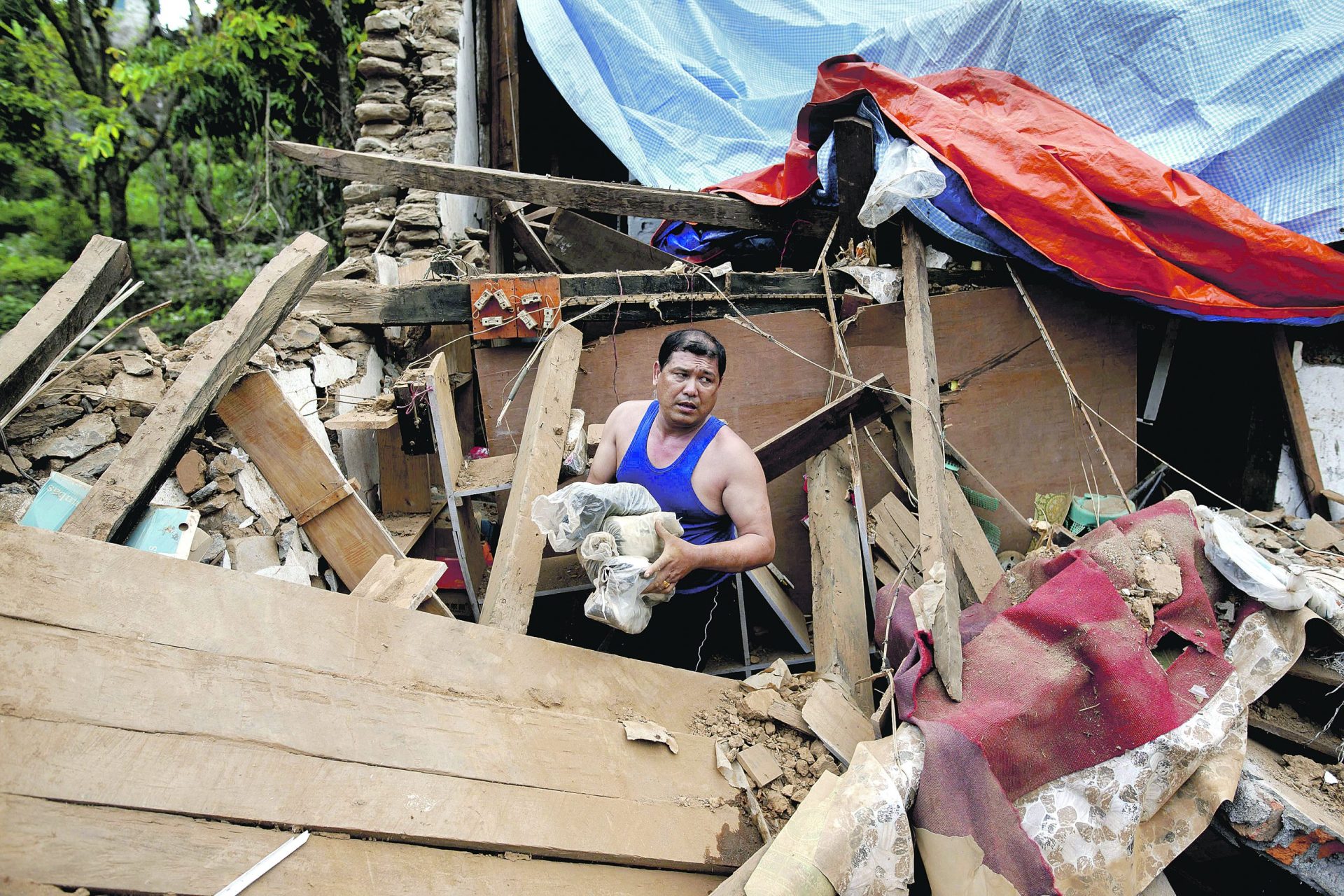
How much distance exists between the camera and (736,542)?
2.47 m

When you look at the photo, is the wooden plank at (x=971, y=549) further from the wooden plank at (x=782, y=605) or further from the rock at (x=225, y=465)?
the rock at (x=225, y=465)

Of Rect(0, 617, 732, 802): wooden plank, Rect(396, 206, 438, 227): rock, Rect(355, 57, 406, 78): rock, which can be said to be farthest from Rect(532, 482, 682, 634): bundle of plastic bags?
Rect(355, 57, 406, 78): rock

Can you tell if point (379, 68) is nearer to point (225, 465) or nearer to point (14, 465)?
point (225, 465)

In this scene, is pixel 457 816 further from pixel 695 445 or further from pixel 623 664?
pixel 695 445

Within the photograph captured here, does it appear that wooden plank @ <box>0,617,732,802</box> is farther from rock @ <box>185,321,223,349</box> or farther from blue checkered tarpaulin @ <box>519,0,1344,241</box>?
blue checkered tarpaulin @ <box>519,0,1344,241</box>

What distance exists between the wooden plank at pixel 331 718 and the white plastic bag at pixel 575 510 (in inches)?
18.6

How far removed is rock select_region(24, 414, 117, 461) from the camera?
2400 millimetres

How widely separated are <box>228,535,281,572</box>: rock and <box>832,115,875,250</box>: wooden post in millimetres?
3122

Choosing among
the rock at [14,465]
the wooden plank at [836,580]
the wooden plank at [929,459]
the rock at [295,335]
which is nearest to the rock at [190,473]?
the rock at [14,465]

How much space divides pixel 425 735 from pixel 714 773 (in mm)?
853

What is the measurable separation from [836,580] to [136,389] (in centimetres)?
278

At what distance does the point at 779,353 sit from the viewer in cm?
376

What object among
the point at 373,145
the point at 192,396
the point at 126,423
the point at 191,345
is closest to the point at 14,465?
the point at 126,423

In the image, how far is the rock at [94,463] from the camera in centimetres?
241
